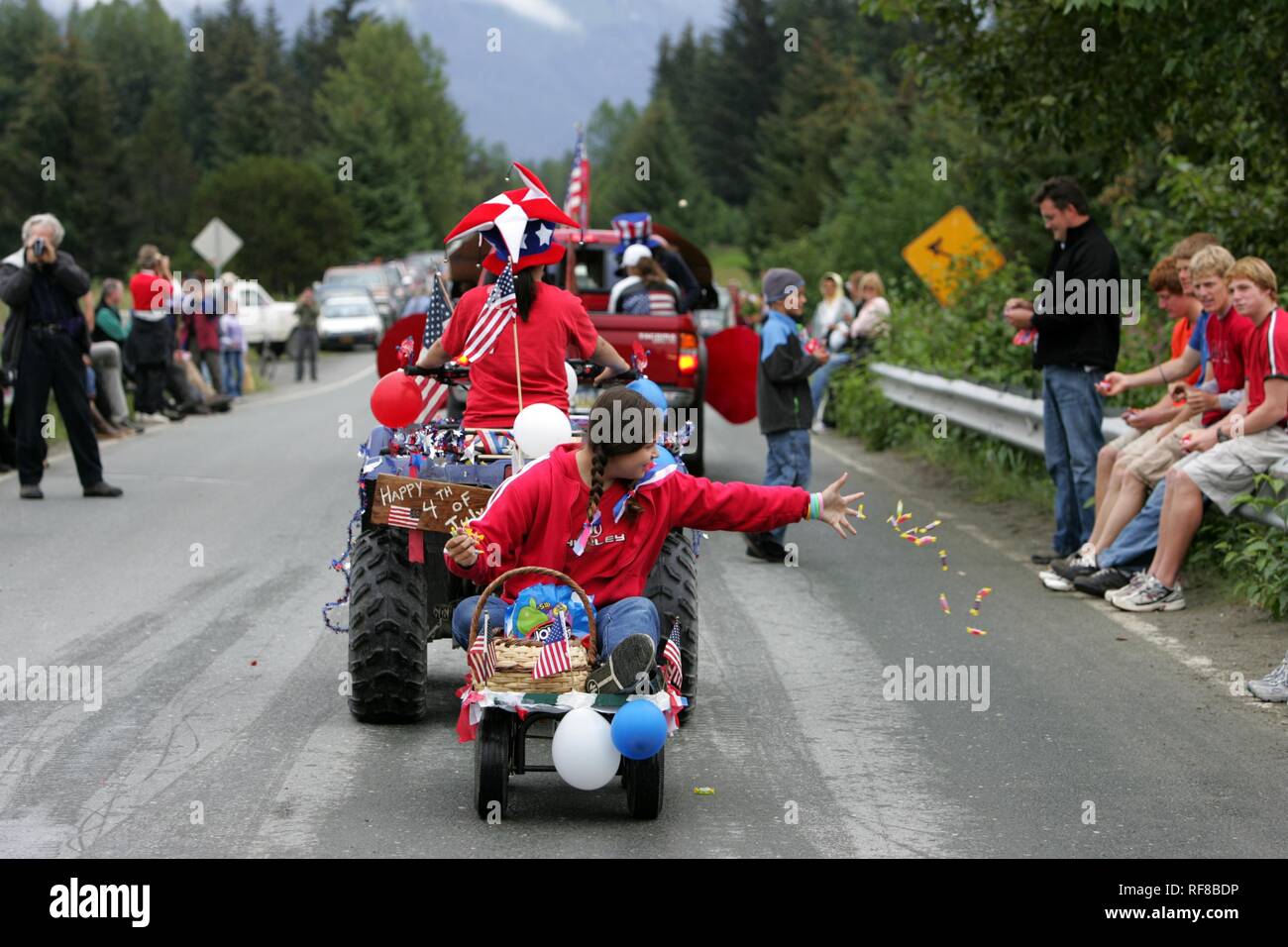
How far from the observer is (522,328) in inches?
326

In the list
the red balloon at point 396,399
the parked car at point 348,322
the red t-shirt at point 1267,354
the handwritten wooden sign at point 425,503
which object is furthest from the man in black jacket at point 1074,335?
the parked car at point 348,322

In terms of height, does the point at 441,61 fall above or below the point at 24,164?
above

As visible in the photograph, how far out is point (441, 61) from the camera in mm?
134750

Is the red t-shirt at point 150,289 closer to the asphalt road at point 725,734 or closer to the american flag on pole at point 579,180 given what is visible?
the american flag on pole at point 579,180

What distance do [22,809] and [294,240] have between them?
70767 millimetres

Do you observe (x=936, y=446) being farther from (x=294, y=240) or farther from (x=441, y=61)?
(x=441, y=61)

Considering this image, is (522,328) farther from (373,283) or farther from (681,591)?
(373,283)

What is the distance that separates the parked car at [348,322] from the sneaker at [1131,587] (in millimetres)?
41227

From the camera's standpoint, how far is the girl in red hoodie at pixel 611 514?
6.39 m

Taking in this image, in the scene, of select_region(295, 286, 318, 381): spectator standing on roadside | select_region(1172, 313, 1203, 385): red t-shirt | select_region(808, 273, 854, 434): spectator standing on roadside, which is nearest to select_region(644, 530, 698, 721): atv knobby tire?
select_region(1172, 313, 1203, 385): red t-shirt

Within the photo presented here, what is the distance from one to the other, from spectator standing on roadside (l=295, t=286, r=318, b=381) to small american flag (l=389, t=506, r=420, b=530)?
31.0 metres

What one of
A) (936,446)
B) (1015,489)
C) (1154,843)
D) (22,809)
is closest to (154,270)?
(936,446)

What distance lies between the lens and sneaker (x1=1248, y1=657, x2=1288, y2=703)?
8.09m

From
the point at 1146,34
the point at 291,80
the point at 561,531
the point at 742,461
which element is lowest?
the point at 742,461
